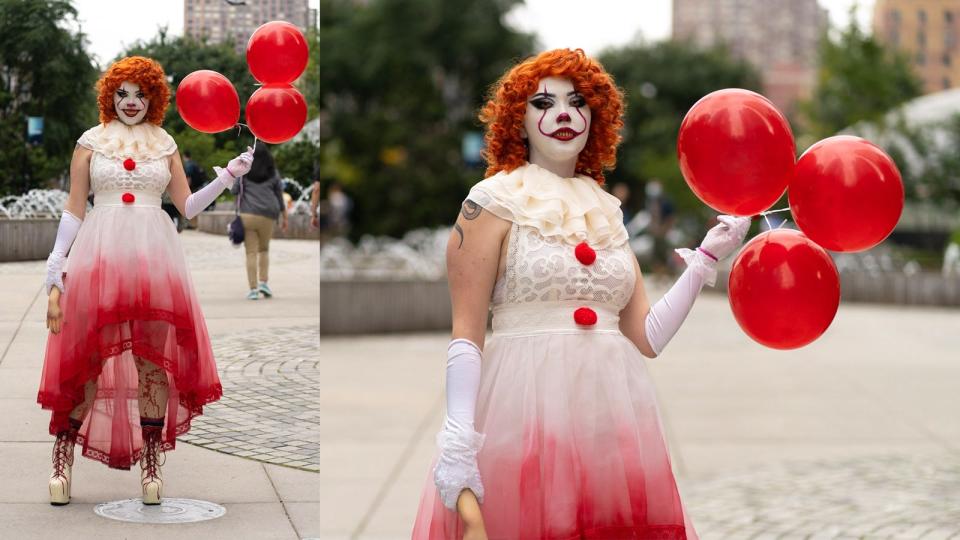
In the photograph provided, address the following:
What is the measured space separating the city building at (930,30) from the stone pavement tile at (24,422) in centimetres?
11469

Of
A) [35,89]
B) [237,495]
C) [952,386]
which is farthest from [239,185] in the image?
[952,386]

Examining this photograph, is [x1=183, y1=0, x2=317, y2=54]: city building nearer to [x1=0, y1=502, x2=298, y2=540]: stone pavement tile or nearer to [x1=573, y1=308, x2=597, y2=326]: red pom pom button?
[x1=0, y1=502, x2=298, y2=540]: stone pavement tile

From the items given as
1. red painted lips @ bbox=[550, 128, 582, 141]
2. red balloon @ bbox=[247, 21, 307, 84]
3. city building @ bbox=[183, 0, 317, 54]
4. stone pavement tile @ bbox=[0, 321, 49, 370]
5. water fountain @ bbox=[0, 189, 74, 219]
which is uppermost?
city building @ bbox=[183, 0, 317, 54]

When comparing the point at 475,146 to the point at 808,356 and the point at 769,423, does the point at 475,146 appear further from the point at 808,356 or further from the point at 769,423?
the point at 769,423

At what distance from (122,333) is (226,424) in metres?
0.55

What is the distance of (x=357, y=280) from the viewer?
1483 centimetres

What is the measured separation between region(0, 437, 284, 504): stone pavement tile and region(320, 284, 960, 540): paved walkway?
1592mm

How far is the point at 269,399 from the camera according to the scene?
16.4 ft

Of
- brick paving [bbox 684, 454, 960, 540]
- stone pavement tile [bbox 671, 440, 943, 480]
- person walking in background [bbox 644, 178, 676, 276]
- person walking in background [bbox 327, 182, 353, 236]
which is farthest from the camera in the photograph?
person walking in background [bbox 327, 182, 353, 236]

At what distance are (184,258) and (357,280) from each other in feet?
33.2

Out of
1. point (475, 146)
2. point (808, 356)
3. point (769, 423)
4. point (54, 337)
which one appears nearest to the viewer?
point (54, 337)

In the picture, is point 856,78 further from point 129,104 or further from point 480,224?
point 480,224

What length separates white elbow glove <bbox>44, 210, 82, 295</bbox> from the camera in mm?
4445

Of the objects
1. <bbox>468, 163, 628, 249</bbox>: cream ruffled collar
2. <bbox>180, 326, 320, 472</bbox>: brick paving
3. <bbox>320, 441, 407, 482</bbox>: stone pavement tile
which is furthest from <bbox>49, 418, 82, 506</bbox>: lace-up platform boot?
<bbox>320, 441, 407, 482</bbox>: stone pavement tile
